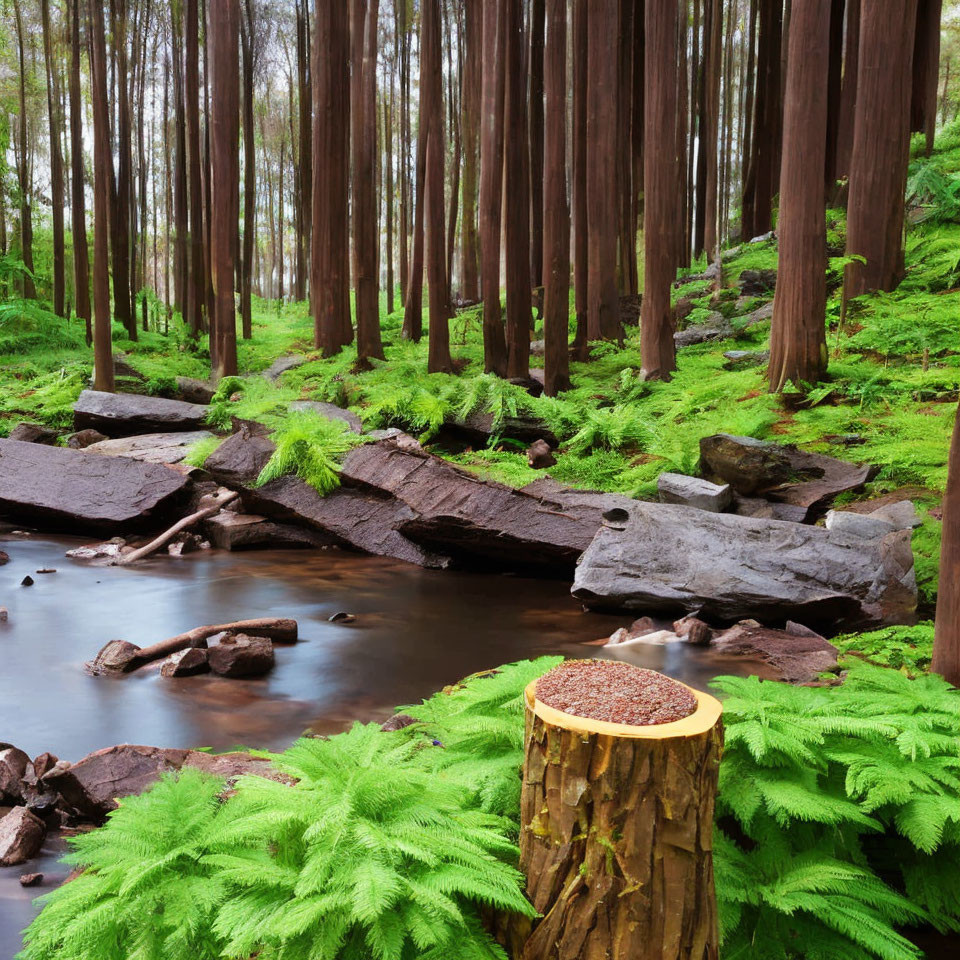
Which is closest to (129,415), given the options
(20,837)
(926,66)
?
(20,837)

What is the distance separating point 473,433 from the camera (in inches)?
468

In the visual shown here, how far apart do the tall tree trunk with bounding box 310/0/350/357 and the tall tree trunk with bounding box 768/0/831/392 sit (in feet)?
30.0

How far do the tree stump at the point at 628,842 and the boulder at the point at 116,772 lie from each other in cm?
187

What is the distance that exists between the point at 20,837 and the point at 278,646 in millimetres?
3317

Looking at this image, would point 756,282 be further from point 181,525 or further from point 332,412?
point 181,525

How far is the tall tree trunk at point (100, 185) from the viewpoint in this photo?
14070mm

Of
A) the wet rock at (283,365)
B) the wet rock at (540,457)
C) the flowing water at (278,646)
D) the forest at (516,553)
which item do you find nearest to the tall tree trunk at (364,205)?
the forest at (516,553)

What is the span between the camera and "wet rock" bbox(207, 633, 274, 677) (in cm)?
595

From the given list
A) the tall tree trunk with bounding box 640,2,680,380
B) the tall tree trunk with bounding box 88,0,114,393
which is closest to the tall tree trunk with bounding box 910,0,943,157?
the tall tree trunk with bounding box 640,2,680,380

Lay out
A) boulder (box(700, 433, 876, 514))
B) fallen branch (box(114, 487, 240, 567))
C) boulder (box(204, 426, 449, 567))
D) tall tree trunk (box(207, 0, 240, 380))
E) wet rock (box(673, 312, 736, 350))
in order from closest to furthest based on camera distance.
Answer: boulder (box(700, 433, 876, 514)) → fallen branch (box(114, 487, 240, 567)) → boulder (box(204, 426, 449, 567)) → wet rock (box(673, 312, 736, 350)) → tall tree trunk (box(207, 0, 240, 380))

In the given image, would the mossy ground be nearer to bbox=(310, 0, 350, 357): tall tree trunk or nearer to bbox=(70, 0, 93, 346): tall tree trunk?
bbox=(310, 0, 350, 357): tall tree trunk

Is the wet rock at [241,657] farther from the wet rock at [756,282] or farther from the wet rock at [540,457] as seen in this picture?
the wet rock at [756,282]

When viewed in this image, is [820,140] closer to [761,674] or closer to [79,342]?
[761,674]

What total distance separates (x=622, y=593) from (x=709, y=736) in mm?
4894
